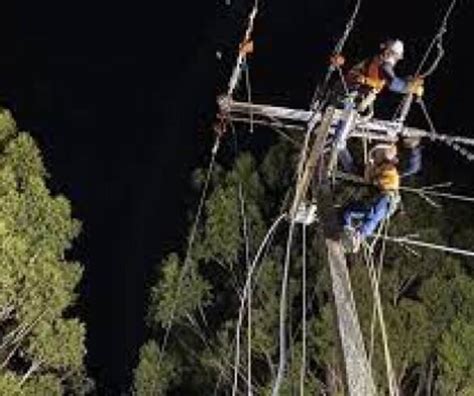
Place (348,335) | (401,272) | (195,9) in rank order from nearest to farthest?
(348,335), (401,272), (195,9)

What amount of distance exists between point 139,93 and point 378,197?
40.4 ft

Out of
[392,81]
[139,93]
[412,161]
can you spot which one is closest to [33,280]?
[412,161]

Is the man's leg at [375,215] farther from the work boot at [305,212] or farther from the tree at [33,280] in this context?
the tree at [33,280]

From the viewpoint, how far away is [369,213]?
7352 mm

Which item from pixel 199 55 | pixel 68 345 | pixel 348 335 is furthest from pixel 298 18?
pixel 348 335

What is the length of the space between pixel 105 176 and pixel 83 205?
69cm

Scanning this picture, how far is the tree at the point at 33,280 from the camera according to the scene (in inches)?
439

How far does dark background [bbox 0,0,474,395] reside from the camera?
691 inches

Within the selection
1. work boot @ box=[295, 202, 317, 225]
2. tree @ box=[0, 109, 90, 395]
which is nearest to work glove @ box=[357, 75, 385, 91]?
work boot @ box=[295, 202, 317, 225]

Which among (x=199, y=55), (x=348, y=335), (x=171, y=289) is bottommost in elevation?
(x=171, y=289)

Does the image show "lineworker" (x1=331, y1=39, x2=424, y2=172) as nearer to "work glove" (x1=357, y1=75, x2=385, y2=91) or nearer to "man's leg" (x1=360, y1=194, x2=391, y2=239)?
"work glove" (x1=357, y1=75, x2=385, y2=91)

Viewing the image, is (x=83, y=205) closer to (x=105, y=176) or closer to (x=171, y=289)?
(x=105, y=176)

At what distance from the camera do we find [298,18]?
62.6 ft

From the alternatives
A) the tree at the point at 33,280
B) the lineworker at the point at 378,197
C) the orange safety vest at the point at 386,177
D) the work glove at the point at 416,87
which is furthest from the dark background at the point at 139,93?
the work glove at the point at 416,87
